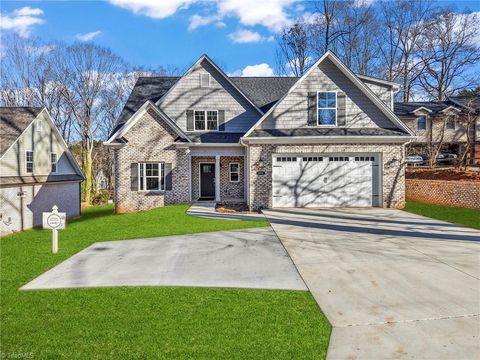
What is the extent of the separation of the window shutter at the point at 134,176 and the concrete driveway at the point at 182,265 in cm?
752

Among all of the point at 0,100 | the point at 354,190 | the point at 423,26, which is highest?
the point at 423,26

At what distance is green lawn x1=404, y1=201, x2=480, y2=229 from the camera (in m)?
11.4

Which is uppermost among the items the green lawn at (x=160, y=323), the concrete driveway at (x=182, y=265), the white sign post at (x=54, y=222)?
the white sign post at (x=54, y=222)

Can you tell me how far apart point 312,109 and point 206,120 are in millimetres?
6034

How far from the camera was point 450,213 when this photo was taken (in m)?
13.2

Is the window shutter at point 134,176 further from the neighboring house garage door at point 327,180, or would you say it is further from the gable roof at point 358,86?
the neighboring house garage door at point 327,180

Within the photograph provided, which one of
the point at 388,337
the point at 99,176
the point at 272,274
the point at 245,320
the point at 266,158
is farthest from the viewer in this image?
the point at 99,176

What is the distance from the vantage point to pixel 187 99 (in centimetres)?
1853

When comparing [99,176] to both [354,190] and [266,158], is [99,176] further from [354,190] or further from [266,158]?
[354,190]

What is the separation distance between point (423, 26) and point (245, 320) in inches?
1512

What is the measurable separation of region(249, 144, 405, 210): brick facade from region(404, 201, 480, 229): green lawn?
3.07ft

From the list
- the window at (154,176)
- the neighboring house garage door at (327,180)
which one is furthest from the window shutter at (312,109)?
the window at (154,176)

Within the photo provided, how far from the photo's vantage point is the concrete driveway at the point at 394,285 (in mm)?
3805

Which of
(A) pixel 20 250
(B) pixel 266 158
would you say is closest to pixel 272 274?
(A) pixel 20 250
